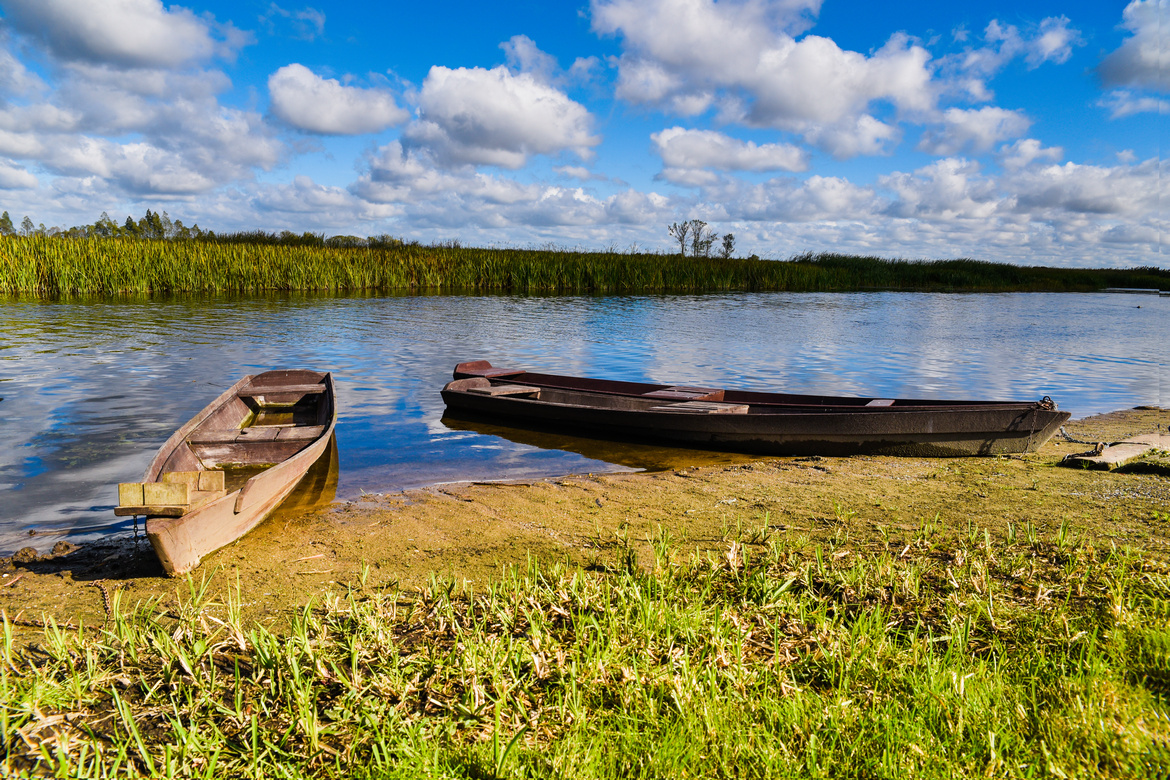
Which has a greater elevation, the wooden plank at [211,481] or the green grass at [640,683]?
the wooden plank at [211,481]

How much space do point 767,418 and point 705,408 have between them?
30.8 inches

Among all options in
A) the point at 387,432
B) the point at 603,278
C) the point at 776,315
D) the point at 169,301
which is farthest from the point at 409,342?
the point at 603,278

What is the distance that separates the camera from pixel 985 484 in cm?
578

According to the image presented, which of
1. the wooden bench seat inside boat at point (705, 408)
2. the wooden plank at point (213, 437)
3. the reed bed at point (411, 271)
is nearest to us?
the wooden plank at point (213, 437)

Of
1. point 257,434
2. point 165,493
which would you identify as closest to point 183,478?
point 165,493

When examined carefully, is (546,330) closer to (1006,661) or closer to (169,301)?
(169,301)

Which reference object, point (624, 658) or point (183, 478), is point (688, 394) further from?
point (624, 658)

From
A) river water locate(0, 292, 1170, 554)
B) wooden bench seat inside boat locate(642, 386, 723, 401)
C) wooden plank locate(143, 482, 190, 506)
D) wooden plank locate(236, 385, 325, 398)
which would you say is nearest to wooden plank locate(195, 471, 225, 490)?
wooden plank locate(143, 482, 190, 506)

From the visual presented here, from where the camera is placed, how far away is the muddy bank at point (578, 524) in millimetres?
3947

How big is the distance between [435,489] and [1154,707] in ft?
16.6

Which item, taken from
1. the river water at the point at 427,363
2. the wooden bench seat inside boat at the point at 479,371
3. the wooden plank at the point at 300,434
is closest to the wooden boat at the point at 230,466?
the wooden plank at the point at 300,434

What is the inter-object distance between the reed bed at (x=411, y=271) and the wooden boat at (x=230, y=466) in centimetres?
1945

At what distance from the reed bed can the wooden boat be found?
19449 millimetres

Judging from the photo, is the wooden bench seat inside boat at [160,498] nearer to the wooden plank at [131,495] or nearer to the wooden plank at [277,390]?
the wooden plank at [131,495]
